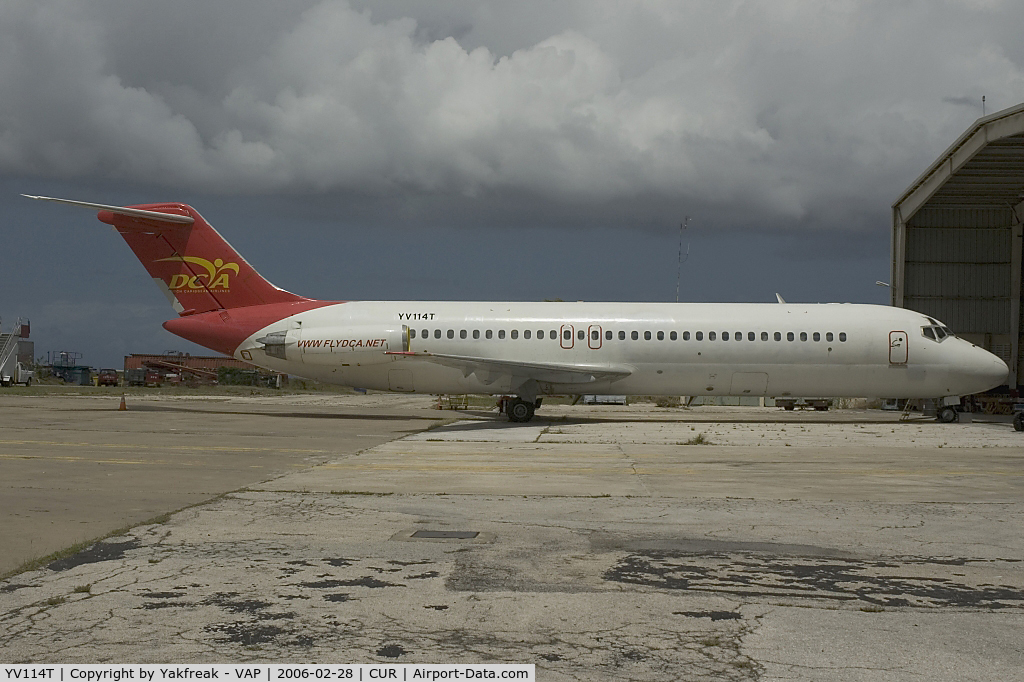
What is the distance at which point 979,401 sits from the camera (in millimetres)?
38719

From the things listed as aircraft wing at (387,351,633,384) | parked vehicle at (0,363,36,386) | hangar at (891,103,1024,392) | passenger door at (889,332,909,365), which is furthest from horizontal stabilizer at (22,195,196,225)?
parked vehicle at (0,363,36,386)

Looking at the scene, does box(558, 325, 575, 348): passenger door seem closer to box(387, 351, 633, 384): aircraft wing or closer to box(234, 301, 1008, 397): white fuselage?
box(234, 301, 1008, 397): white fuselage

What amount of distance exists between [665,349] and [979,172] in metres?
15.5

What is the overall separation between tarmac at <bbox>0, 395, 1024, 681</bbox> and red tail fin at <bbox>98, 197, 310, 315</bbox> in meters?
13.1

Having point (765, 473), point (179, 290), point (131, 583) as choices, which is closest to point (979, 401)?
point (765, 473)

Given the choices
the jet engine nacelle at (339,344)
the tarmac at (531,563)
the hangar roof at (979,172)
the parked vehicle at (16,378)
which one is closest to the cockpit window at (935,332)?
the hangar roof at (979,172)

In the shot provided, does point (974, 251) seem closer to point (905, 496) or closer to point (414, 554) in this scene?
point (905, 496)

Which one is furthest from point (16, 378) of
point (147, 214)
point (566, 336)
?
point (566, 336)

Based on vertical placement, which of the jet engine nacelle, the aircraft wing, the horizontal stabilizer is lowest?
the aircraft wing

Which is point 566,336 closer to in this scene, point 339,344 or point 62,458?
point 339,344

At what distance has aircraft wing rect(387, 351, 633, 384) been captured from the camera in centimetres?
2761

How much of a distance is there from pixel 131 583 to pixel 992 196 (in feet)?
129

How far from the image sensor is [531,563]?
8078 mm

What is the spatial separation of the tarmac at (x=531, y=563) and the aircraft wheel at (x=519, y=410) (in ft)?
33.8
